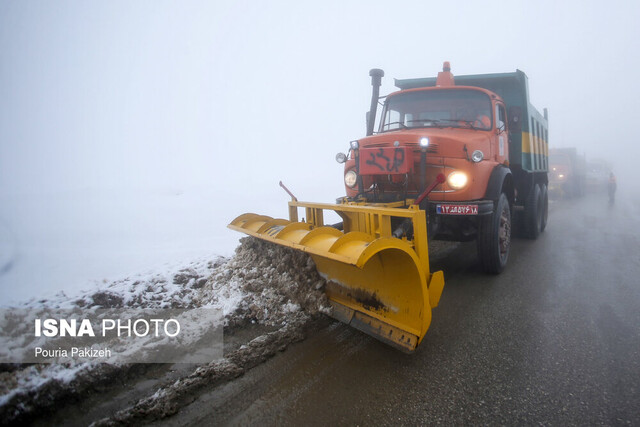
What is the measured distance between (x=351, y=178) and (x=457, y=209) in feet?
4.71

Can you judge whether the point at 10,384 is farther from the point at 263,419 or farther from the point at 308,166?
the point at 308,166

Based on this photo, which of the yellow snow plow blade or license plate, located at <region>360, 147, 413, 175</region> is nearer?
the yellow snow plow blade

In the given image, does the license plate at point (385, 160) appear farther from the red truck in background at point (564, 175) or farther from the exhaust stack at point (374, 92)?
the red truck in background at point (564, 175)

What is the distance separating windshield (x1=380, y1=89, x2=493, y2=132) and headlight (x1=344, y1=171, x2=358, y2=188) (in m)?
1.03

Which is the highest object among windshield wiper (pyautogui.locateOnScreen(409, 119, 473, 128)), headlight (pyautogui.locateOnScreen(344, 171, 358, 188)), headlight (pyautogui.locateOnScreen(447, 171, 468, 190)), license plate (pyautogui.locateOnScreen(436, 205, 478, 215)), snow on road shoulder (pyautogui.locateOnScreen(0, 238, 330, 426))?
windshield wiper (pyautogui.locateOnScreen(409, 119, 473, 128))

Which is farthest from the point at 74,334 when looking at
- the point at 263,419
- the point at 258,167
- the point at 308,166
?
the point at 308,166

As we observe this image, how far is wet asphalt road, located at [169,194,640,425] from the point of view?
2.17m

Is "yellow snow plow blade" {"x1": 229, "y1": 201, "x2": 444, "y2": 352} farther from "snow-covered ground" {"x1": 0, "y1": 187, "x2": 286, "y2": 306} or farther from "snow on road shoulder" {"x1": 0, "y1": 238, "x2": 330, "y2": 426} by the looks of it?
"snow-covered ground" {"x1": 0, "y1": 187, "x2": 286, "y2": 306}

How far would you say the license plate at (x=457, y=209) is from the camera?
3.86m

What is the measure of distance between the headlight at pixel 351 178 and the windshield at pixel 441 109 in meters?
1.03

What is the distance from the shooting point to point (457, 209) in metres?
3.90

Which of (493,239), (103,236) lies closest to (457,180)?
A: (493,239)

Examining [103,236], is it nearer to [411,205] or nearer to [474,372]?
[411,205]

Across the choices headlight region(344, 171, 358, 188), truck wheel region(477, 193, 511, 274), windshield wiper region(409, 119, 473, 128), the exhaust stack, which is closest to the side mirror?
windshield wiper region(409, 119, 473, 128)
